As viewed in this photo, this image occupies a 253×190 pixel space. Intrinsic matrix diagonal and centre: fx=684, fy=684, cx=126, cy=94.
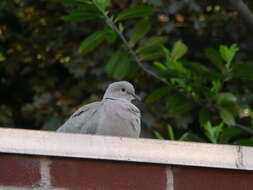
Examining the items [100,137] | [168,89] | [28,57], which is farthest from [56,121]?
[100,137]

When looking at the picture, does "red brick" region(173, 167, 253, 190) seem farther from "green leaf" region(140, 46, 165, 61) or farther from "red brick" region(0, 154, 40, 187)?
"green leaf" region(140, 46, 165, 61)

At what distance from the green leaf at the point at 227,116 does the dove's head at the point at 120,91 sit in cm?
62

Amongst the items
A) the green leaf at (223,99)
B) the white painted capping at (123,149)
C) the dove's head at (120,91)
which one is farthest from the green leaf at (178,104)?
the white painted capping at (123,149)

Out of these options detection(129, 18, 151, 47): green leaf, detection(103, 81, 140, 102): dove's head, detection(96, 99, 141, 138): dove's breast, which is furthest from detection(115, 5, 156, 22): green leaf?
detection(96, 99, 141, 138): dove's breast

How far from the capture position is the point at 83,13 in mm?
3994

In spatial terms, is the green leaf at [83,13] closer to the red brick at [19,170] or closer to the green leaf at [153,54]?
the green leaf at [153,54]

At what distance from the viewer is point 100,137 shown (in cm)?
209

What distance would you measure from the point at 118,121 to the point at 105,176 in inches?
42.7

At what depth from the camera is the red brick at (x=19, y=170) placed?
6.59ft

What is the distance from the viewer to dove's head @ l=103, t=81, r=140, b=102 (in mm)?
3875

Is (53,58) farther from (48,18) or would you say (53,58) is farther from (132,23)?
(132,23)

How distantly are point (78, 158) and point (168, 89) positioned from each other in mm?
2217

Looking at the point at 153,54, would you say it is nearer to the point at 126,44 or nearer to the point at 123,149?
the point at 126,44

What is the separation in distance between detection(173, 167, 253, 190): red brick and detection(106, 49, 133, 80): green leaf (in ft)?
7.07
